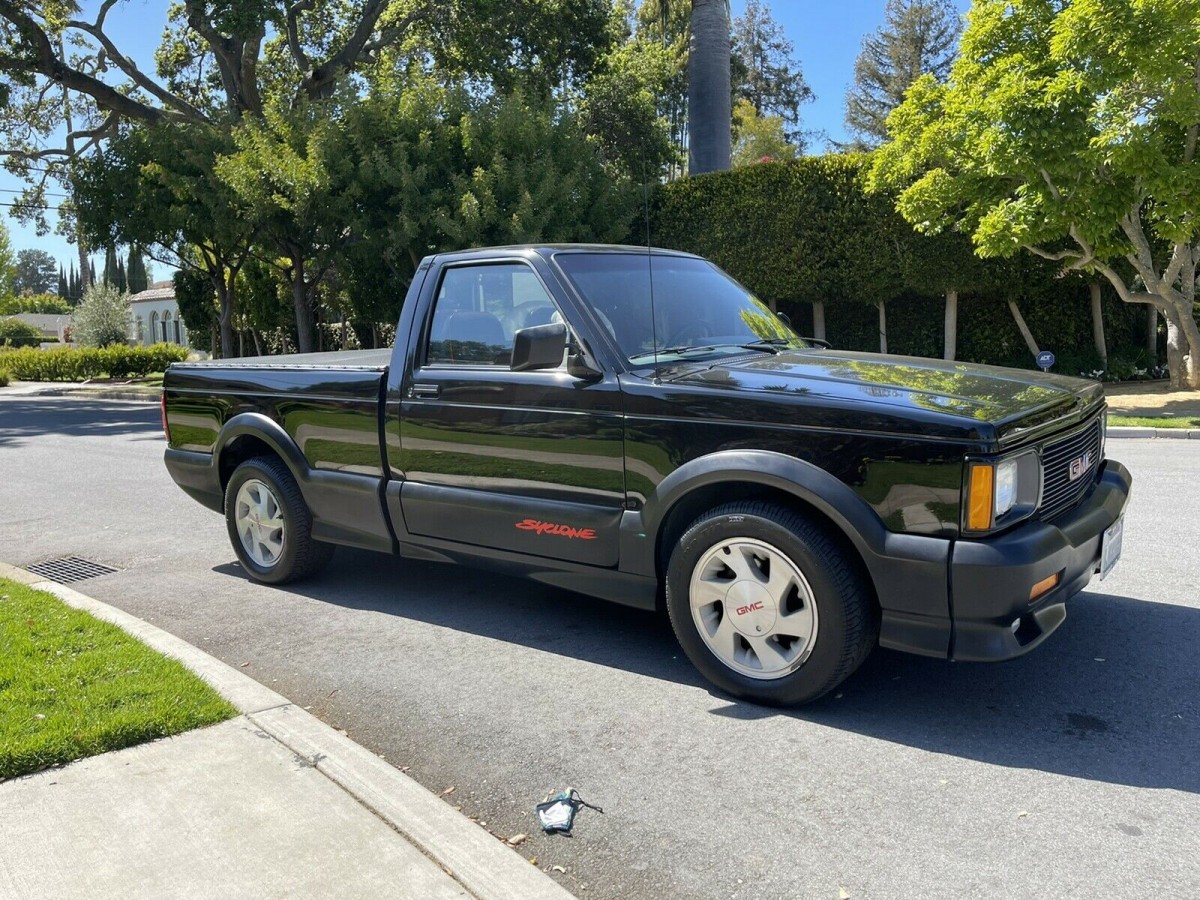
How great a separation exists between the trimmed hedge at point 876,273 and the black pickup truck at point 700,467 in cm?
1293

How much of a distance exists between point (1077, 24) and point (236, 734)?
1312cm

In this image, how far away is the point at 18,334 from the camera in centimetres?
6869

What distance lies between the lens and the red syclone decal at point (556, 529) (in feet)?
14.4

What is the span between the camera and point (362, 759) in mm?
3506

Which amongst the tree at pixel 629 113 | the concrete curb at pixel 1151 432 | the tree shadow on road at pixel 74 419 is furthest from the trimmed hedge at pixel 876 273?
the tree at pixel 629 113

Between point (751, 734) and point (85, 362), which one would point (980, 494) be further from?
point (85, 362)

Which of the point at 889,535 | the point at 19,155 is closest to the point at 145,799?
the point at 889,535

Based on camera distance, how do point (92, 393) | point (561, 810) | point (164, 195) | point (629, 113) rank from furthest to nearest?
point (629, 113) → point (92, 393) → point (164, 195) → point (561, 810)

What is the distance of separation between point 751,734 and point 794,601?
0.53 m

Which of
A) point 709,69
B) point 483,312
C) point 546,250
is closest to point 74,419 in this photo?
point 709,69

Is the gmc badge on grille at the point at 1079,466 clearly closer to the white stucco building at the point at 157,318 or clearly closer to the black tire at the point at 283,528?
the black tire at the point at 283,528

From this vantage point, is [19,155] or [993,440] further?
[19,155]

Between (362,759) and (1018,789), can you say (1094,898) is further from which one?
(362,759)

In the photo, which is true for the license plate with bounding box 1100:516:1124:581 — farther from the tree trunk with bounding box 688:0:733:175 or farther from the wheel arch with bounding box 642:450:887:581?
the tree trunk with bounding box 688:0:733:175
